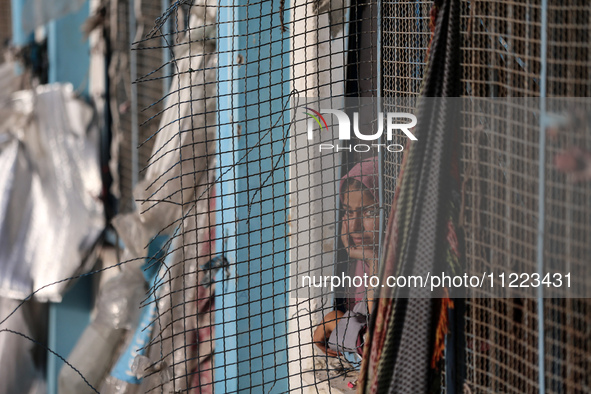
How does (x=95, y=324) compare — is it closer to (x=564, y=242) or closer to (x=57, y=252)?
(x=57, y=252)

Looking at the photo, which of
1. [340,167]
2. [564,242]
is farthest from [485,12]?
[340,167]

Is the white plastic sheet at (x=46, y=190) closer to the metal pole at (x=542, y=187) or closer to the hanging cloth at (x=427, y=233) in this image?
the hanging cloth at (x=427, y=233)

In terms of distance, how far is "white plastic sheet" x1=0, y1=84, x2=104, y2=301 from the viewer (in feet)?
12.9

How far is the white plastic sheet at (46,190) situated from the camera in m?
3.92

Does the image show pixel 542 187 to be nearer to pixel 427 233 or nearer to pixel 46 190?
pixel 427 233


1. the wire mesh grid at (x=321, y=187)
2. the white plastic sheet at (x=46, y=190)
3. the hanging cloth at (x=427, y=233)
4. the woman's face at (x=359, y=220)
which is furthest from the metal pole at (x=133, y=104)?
the hanging cloth at (x=427, y=233)

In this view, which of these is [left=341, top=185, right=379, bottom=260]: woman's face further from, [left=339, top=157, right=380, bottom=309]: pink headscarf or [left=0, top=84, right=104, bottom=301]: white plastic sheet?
[left=0, top=84, right=104, bottom=301]: white plastic sheet

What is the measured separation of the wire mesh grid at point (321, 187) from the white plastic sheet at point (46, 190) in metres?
1.34

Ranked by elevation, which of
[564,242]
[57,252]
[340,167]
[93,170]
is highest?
[93,170]

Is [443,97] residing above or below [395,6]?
below

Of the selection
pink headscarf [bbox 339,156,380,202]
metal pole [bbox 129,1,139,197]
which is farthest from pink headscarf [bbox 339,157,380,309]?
metal pole [bbox 129,1,139,197]

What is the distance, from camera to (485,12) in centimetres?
165

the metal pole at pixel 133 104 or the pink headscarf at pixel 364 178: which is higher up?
the metal pole at pixel 133 104

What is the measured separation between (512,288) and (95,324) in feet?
7.52
